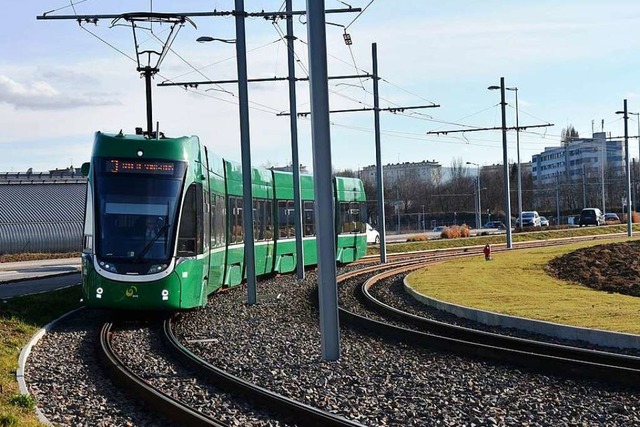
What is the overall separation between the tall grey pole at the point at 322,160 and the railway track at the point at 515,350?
206 cm

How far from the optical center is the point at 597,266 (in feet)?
100

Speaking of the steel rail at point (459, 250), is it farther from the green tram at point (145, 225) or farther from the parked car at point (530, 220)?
the parked car at point (530, 220)

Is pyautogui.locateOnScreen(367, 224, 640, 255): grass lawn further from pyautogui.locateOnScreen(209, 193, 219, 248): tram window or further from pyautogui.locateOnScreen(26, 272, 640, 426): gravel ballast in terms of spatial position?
pyautogui.locateOnScreen(26, 272, 640, 426): gravel ballast

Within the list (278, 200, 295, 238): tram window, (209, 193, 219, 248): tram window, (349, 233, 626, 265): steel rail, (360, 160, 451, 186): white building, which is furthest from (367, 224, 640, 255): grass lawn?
(360, 160, 451, 186): white building

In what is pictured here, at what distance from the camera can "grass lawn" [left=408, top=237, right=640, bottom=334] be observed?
17.6 meters

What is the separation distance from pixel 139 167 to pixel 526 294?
33.3 ft

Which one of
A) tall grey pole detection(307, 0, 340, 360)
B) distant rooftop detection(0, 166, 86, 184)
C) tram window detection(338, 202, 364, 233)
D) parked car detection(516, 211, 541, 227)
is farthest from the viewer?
parked car detection(516, 211, 541, 227)

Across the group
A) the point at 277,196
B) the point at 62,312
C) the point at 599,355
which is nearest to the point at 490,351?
the point at 599,355

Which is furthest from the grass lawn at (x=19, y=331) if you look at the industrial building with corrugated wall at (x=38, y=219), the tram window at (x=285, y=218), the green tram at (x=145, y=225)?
the industrial building with corrugated wall at (x=38, y=219)

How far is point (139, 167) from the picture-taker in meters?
18.0

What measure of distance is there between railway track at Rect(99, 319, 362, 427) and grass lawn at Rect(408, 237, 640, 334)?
699 centimetres

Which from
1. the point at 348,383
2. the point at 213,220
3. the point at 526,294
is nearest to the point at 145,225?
the point at 213,220

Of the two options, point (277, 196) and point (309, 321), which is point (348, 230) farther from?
point (309, 321)

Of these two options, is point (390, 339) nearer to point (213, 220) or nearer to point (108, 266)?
point (108, 266)
